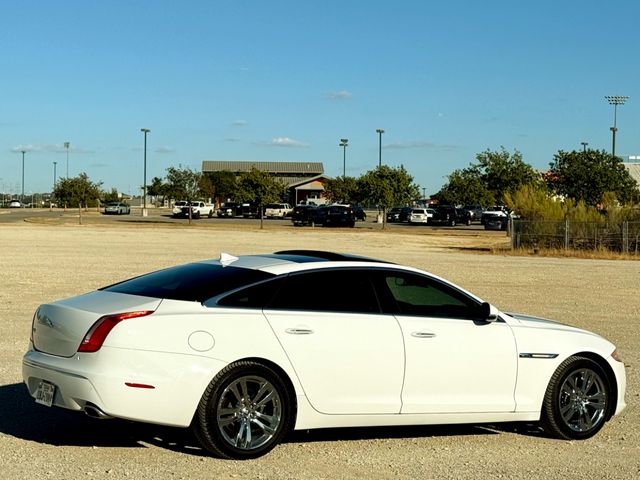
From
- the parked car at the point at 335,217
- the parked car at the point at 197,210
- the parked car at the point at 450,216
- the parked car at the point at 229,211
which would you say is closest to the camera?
the parked car at the point at 335,217

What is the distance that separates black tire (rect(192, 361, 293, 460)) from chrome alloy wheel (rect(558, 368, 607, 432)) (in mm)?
2456

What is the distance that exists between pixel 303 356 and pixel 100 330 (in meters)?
1.46

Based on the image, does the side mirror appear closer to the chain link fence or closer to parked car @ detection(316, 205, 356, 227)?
the chain link fence

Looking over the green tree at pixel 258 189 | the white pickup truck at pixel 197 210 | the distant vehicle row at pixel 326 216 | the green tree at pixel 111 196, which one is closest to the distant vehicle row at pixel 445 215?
the distant vehicle row at pixel 326 216

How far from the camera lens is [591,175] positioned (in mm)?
57250

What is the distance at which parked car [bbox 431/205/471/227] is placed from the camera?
3270 inches

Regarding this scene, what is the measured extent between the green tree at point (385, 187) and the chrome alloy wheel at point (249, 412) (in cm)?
6753

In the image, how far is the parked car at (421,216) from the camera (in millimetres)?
86438

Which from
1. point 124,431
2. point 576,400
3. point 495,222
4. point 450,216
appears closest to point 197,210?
point 450,216

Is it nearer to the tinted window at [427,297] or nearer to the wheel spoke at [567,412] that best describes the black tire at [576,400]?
the wheel spoke at [567,412]

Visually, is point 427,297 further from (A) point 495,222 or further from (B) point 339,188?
(B) point 339,188

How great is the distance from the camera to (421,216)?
285 feet

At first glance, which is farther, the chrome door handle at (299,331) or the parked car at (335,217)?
the parked car at (335,217)

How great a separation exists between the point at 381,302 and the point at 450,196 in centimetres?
8969
